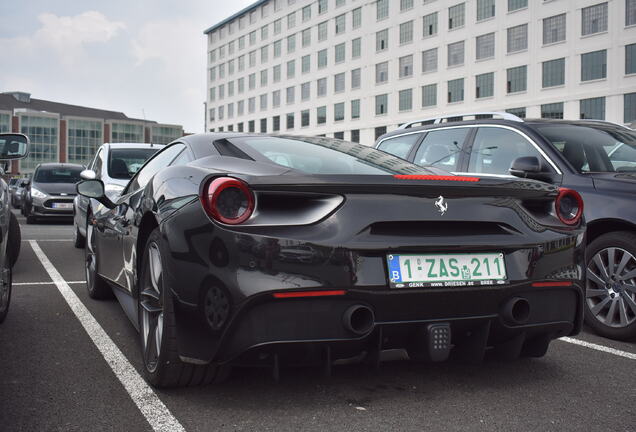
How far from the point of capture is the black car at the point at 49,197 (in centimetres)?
1621

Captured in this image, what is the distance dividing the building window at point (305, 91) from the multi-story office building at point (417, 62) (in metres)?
0.18

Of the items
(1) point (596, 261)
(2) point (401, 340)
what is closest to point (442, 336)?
(2) point (401, 340)

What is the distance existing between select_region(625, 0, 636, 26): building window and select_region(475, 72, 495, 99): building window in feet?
34.5

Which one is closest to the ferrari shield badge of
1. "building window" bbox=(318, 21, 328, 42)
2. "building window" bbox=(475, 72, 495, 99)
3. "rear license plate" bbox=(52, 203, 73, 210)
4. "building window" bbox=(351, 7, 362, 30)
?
"rear license plate" bbox=(52, 203, 73, 210)

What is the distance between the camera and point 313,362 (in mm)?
2750

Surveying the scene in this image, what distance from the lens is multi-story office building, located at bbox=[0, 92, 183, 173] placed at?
91.6 metres

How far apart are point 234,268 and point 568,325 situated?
169cm

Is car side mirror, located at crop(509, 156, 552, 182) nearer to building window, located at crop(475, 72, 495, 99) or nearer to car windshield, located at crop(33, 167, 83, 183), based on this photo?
car windshield, located at crop(33, 167, 83, 183)

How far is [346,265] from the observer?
263 centimetres

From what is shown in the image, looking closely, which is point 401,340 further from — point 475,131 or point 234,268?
point 475,131

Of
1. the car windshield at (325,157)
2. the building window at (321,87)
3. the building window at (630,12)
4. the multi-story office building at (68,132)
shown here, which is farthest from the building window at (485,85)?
the multi-story office building at (68,132)

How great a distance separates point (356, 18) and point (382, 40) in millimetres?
5285

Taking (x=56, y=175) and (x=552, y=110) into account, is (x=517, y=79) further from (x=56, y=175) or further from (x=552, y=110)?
(x=56, y=175)

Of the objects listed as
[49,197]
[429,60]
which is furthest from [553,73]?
[49,197]
